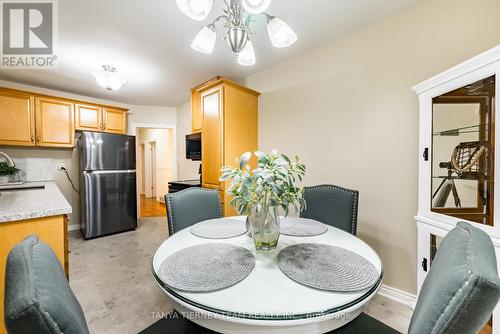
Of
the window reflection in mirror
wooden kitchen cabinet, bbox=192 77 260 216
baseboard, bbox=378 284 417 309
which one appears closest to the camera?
the window reflection in mirror

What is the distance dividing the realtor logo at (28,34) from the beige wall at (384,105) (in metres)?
2.37

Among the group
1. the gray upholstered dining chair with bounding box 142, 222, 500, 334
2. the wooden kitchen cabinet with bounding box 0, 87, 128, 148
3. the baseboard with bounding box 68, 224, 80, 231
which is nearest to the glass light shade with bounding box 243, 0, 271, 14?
the gray upholstered dining chair with bounding box 142, 222, 500, 334

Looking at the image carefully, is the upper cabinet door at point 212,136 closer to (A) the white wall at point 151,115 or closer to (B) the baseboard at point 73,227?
(A) the white wall at point 151,115

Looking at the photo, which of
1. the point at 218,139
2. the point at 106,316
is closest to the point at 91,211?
the point at 106,316

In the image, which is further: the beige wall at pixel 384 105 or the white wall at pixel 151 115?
the white wall at pixel 151 115

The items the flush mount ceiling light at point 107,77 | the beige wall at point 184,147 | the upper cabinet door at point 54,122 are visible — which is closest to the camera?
the flush mount ceiling light at point 107,77

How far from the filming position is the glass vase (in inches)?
40.1

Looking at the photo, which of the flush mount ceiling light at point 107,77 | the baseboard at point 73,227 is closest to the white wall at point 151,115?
the flush mount ceiling light at point 107,77

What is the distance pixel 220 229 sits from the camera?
4.38ft

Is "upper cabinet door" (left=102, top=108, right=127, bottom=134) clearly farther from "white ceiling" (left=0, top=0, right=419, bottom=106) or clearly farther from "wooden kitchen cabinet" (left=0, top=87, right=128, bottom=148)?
"white ceiling" (left=0, top=0, right=419, bottom=106)

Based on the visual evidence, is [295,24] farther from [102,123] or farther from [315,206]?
[102,123]

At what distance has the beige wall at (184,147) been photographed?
4176 mm

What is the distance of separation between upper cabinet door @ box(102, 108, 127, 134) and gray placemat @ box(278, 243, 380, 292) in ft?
12.4

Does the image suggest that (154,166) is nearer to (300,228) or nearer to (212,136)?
(212,136)
